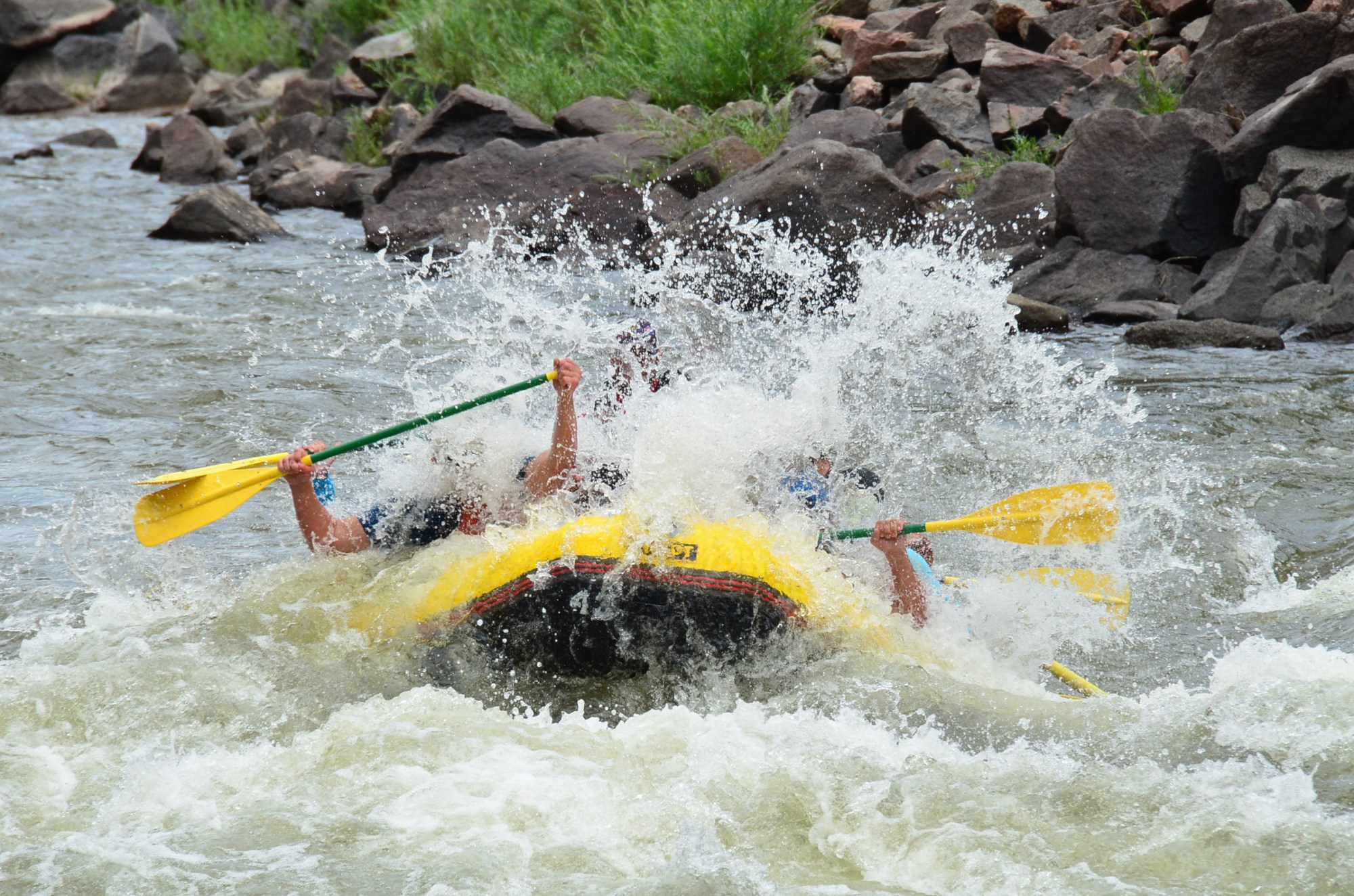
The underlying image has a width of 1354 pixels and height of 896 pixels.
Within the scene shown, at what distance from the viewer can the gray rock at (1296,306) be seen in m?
8.12

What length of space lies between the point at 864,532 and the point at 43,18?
23251 millimetres

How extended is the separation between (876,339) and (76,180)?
38.4 feet

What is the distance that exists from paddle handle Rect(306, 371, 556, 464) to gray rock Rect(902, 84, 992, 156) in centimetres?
749

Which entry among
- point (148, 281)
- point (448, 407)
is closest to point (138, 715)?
point (448, 407)

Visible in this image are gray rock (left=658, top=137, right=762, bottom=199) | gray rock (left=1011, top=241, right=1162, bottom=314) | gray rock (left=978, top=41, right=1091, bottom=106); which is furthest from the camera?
gray rock (left=978, top=41, right=1091, bottom=106)

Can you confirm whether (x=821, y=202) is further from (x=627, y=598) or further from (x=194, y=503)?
(x=627, y=598)

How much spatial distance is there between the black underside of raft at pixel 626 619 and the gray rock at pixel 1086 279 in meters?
5.83

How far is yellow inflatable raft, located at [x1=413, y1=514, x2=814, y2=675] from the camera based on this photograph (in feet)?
12.5

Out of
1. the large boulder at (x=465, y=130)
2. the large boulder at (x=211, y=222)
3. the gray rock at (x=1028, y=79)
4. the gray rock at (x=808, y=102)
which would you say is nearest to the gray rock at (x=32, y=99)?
the large boulder at (x=211, y=222)

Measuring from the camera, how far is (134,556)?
509 cm

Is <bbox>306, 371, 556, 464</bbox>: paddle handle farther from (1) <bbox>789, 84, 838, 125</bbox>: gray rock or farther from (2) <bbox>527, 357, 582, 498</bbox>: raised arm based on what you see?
(1) <bbox>789, 84, 838, 125</bbox>: gray rock

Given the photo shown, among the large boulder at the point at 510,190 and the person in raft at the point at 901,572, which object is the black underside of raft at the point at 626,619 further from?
the large boulder at the point at 510,190

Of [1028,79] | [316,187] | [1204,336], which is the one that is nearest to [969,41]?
[1028,79]

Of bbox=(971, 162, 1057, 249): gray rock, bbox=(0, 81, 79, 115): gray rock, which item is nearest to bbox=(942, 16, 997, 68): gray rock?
bbox=(971, 162, 1057, 249): gray rock
